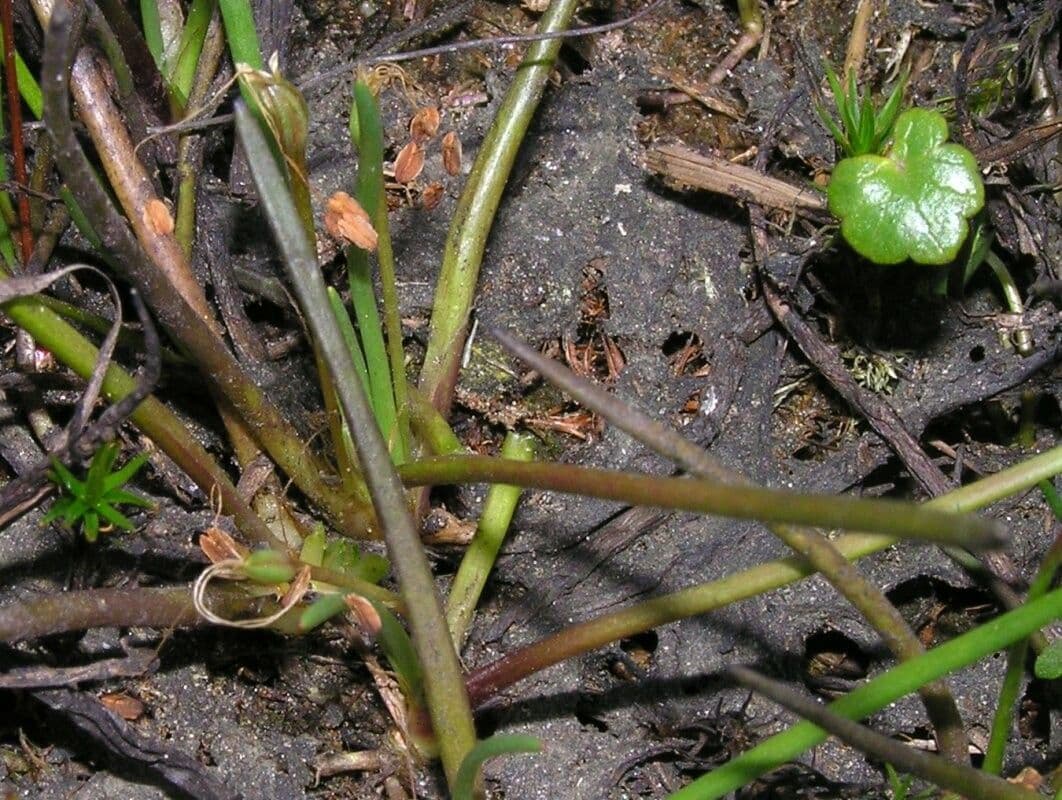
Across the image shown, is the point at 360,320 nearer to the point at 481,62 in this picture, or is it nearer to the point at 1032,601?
the point at 481,62

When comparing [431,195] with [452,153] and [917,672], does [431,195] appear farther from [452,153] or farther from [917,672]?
[917,672]

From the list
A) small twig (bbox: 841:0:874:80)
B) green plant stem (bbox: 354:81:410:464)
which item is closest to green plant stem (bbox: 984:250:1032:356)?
small twig (bbox: 841:0:874:80)

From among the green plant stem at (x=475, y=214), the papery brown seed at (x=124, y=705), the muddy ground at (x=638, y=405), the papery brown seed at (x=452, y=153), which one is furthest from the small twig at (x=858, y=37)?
the papery brown seed at (x=124, y=705)

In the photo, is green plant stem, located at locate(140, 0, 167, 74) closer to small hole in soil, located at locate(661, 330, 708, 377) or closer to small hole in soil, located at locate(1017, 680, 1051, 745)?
small hole in soil, located at locate(661, 330, 708, 377)

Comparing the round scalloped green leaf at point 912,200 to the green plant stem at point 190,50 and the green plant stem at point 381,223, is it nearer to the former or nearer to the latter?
the green plant stem at point 381,223

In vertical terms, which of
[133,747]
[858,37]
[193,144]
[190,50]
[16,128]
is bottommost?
[133,747]

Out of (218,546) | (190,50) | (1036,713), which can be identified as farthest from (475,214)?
(1036,713)
